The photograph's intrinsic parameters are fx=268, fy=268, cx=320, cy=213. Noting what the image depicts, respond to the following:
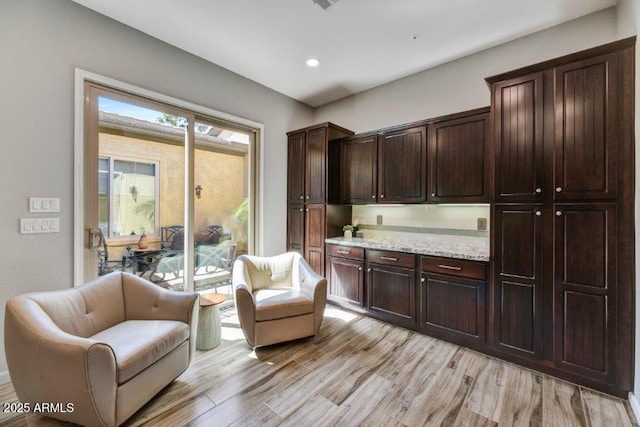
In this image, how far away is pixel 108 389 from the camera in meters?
1.44

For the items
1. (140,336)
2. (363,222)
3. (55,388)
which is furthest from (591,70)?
(55,388)

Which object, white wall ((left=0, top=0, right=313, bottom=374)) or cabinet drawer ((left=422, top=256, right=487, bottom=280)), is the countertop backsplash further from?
white wall ((left=0, top=0, right=313, bottom=374))

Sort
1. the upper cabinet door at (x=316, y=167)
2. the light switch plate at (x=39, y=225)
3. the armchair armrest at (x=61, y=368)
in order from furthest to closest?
the upper cabinet door at (x=316, y=167) → the light switch plate at (x=39, y=225) → the armchair armrest at (x=61, y=368)

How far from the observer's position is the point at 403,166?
3.14m

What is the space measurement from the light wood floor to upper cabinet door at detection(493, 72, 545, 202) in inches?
57.0

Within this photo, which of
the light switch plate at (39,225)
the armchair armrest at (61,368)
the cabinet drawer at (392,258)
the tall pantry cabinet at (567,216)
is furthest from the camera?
the cabinet drawer at (392,258)

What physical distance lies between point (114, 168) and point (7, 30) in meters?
1.12

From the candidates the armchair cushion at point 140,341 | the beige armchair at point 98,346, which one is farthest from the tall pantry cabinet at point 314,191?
the armchair cushion at point 140,341

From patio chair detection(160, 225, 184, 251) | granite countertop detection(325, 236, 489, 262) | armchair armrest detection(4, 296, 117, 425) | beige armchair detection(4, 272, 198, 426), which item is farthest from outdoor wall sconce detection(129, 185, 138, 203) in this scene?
granite countertop detection(325, 236, 489, 262)

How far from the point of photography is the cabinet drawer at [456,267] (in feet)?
7.92

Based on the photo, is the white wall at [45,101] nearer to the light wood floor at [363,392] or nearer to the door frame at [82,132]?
the door frame at [82,132]

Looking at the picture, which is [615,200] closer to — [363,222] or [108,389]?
[363,222]

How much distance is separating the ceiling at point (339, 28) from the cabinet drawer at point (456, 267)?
7.13 ft

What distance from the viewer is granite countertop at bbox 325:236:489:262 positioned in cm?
249
